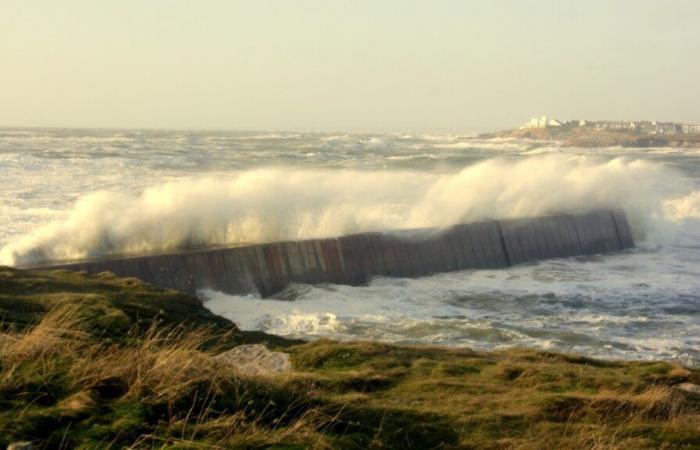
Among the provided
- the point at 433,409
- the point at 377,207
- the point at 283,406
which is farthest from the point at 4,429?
the point at 377,207

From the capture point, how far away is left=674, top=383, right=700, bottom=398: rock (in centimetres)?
809

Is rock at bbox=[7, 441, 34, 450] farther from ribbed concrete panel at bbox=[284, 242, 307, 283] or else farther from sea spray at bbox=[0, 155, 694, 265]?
sea spray at bbox=[0, 155, 694, 265]

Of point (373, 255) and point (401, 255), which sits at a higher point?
point (373, 255)

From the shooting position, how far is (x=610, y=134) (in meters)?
131

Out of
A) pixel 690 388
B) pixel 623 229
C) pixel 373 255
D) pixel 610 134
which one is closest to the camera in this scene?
pixel 690 388

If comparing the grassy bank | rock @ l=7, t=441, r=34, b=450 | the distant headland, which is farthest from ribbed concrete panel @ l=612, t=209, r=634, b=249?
the distant headland

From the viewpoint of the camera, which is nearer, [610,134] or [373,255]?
[373,255]

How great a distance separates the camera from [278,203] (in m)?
23.8

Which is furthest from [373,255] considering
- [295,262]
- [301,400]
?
[301,400]

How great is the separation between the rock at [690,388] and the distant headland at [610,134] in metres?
109

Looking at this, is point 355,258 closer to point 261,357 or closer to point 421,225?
point 421,225

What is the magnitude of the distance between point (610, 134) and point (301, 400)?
135 metres

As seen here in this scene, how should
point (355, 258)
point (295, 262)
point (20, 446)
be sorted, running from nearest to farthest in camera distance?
point (20, 446), point (295, 262), point (355, 258)

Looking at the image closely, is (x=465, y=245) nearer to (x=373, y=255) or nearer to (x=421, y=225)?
(x=421, y=225)
